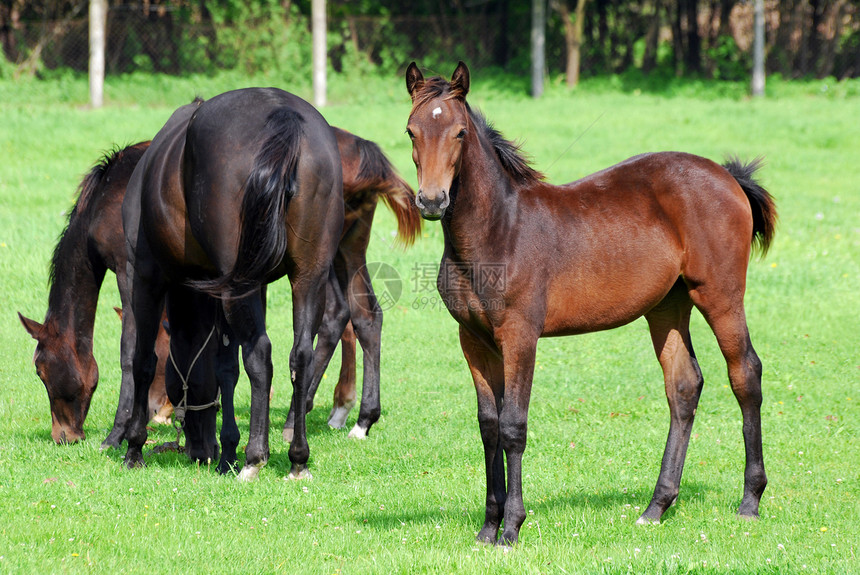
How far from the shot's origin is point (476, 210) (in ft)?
15.2

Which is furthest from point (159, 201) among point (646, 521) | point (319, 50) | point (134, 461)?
point (319, 50)

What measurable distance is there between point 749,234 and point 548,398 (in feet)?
10.6

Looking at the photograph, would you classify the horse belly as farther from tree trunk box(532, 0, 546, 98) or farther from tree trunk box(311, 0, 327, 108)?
tree trunk box(532, 0, 546, 98)

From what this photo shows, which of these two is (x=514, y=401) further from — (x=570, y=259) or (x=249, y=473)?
(x=249, y=473)

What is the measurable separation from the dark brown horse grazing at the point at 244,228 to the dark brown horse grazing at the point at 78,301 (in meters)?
0.81

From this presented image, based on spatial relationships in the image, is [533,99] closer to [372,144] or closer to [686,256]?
[372,144]

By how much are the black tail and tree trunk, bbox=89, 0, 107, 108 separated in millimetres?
15834

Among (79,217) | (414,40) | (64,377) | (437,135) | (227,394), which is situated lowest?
(64,377)

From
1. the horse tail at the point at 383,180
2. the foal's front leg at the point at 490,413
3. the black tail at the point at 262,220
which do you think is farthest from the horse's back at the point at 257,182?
the foal's front leg at the point at 490,413

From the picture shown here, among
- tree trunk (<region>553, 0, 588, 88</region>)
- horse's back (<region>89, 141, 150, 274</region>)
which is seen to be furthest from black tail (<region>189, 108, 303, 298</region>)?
tree trunk (<region>553, 0, 588, 88</region>)

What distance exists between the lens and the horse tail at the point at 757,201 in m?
5.51

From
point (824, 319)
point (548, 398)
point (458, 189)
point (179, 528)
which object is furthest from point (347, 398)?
point (824, 319)

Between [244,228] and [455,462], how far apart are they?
2244 mm

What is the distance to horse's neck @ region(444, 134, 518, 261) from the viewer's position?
4.59 metres
